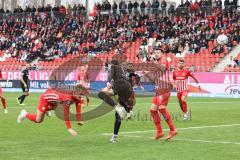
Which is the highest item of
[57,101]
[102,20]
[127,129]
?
[102,20]

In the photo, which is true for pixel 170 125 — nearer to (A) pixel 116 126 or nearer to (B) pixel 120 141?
(B) pixel 120 141

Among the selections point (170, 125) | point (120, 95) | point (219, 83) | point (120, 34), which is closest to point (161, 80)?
point (170, 125)

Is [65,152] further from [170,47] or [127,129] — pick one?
[170,47]

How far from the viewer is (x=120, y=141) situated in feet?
51.8

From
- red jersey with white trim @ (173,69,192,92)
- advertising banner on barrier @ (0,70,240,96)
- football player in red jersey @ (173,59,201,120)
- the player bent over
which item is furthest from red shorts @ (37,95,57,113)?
advertising banner on barrier @ (0,70,240,96)

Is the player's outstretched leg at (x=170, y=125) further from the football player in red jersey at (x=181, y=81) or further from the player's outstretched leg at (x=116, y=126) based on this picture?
the football player in red jersey at (x=181, y=81)

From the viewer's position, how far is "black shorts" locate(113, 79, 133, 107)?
15430 millimetres

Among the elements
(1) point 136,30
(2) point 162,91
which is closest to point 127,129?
(2) point 162,91

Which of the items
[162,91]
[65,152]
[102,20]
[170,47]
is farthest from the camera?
[102,20]

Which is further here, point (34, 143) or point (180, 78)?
point (180, 78)

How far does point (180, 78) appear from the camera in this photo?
24875 millimetres

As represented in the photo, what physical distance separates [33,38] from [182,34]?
18.2m

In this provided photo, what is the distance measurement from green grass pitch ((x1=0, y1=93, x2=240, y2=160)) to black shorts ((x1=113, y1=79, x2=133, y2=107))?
3.56 feet

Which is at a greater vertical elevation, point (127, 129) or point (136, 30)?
point (136, 30)
